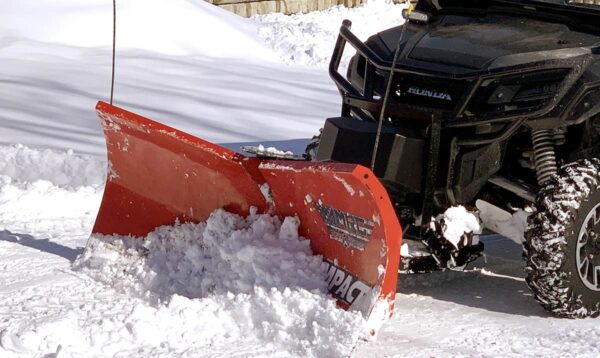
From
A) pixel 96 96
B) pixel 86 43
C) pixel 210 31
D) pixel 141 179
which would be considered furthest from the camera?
pixel 210 31

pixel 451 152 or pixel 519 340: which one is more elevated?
pixel 451 152

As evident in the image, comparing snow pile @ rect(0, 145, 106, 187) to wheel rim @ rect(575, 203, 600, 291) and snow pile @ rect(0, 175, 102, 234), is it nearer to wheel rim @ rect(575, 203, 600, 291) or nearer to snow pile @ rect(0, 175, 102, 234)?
snow pile @ rect(0, 175, 102, 234)

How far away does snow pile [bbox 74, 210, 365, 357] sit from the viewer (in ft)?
13.4

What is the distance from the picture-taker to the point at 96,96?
9.20m

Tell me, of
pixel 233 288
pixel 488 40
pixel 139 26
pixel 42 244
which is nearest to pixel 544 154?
pixel 488 40

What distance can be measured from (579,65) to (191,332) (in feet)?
6.45

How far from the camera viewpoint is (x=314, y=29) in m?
13.6

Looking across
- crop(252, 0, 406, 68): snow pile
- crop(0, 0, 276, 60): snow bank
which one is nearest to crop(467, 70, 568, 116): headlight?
crop(0, 0, 276, 60): snow bank

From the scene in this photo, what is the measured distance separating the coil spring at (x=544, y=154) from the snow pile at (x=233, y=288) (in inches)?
43.1

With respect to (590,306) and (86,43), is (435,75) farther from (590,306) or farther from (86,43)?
(86,43)

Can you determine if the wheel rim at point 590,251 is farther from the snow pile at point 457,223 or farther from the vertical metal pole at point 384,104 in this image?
the vertical metal pole at point 384,104

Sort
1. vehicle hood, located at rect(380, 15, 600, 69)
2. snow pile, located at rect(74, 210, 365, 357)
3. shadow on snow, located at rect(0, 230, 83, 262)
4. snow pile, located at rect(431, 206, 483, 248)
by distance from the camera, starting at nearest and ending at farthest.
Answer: snow pile, located at rect(74, 210, 365, 357) → snow pile, located at rect(431, 206, 483, 248) → vehicle hood, located at rect(380, 15, 600, 69) → shadow on snow, located at rect(0, 230, 83, 262)

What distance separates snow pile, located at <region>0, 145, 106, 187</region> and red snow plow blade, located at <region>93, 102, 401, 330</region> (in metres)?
1.46

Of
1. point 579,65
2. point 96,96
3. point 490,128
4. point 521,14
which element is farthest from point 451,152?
point 96,96
